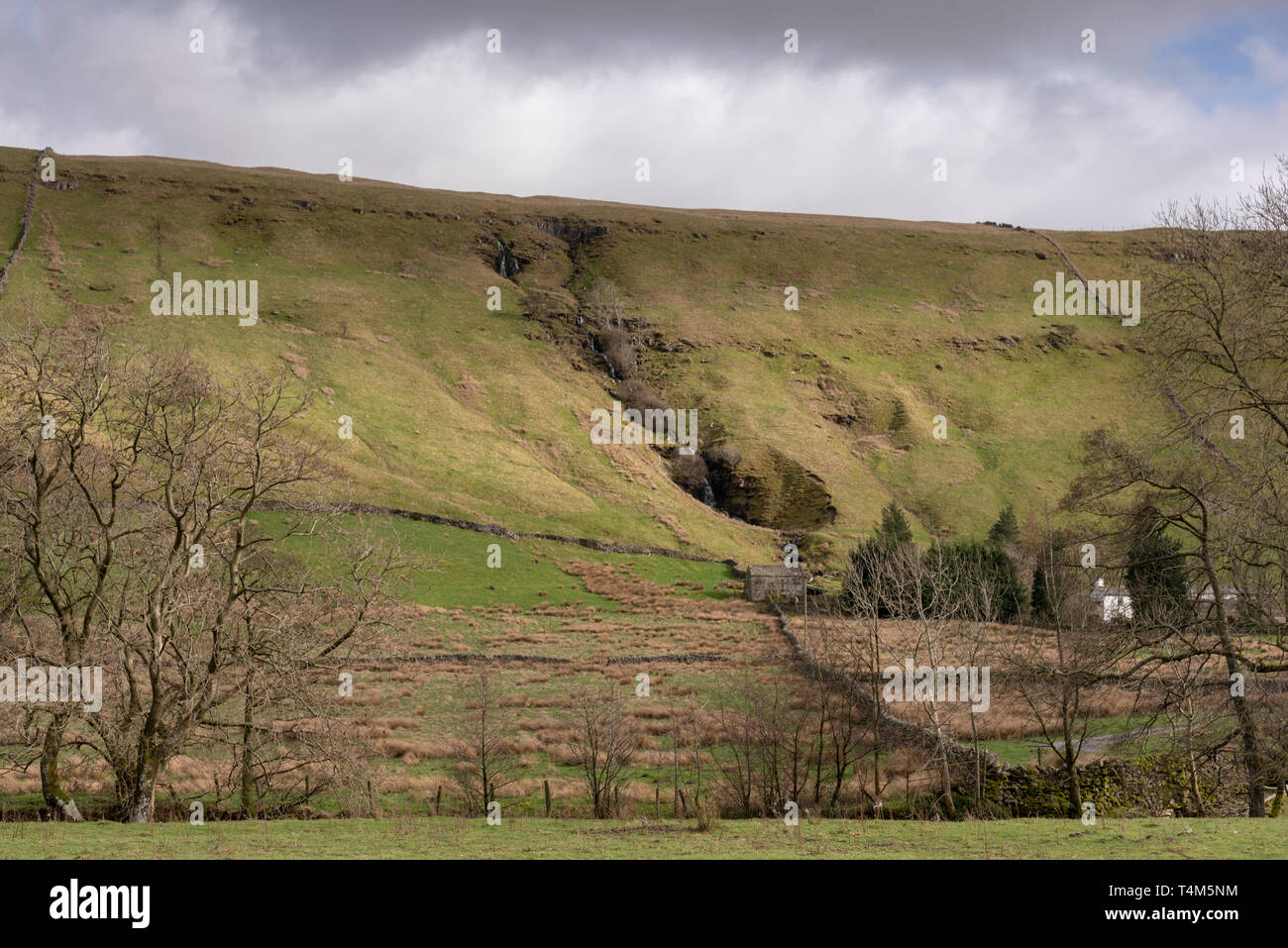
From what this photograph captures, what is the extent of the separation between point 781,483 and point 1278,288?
3629 inches

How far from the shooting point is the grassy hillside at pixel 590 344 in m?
99.8

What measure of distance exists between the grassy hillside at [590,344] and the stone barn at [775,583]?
1742cm

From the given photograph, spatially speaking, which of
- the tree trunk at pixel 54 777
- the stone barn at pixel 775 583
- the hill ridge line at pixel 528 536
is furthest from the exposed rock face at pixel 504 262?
the tree trunk at pixel 54 777

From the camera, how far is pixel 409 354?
116688 millimetres

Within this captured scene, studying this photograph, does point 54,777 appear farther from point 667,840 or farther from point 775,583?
point 775,583

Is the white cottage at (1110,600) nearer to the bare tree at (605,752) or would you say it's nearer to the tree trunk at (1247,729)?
the tree trunk at (1247,729)

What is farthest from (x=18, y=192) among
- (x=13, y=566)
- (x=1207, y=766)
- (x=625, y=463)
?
(x=1207, y=766)

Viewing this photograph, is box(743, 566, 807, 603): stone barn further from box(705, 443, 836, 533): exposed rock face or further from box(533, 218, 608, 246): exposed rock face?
box(533, 218, 608, 246): exposed rock face

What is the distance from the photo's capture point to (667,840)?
15695mm

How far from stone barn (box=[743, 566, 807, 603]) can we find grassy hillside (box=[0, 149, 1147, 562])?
17.4 m

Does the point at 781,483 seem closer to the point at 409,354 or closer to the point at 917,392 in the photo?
the point at 917,392

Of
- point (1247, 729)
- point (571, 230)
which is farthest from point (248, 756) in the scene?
point (571, 230)

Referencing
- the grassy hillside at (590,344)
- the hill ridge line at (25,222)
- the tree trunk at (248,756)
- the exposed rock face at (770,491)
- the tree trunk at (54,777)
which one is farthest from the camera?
the exposed rock face at (770,491)

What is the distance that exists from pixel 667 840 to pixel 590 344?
11993cm
